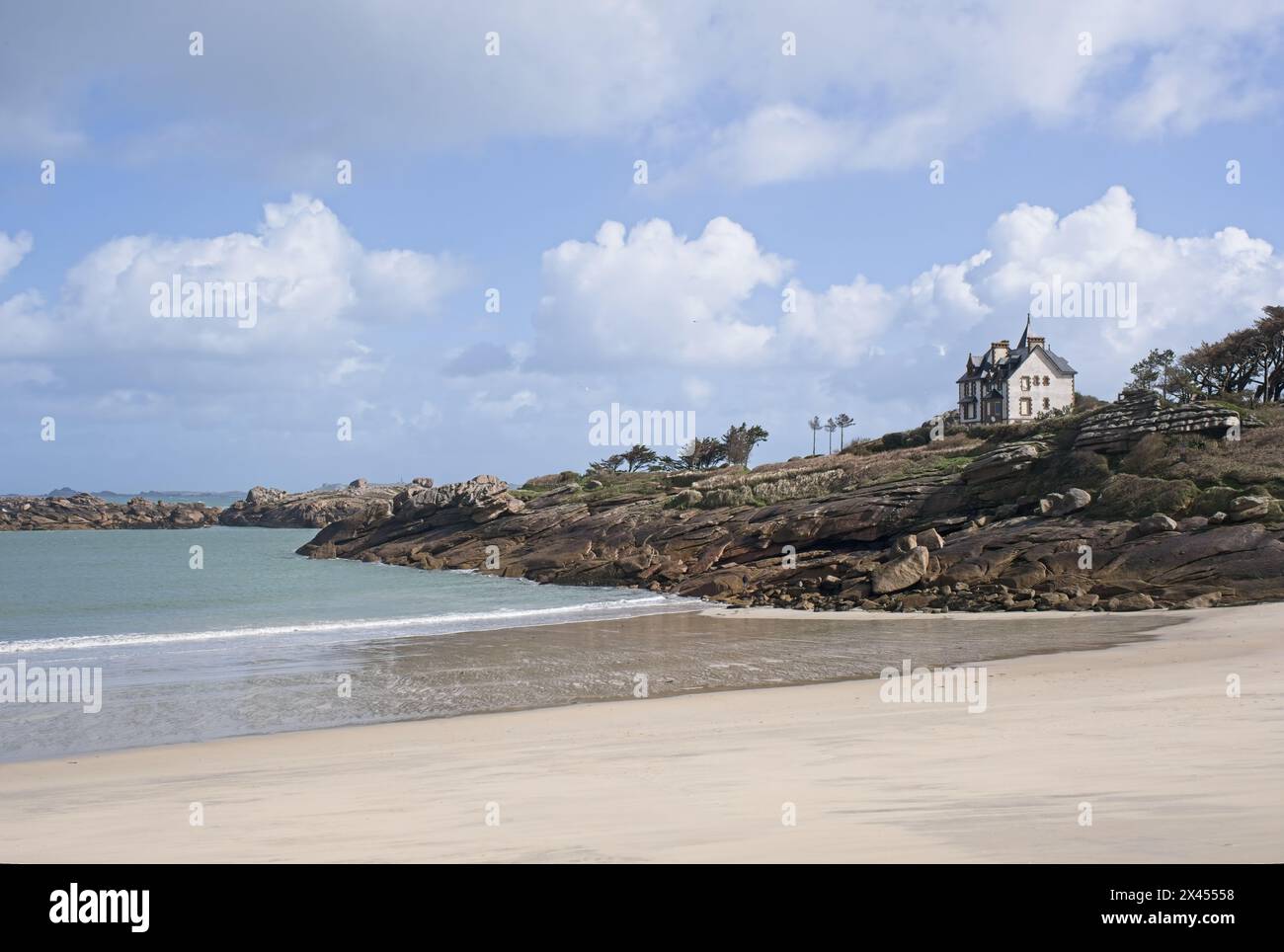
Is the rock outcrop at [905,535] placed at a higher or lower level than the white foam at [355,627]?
higher

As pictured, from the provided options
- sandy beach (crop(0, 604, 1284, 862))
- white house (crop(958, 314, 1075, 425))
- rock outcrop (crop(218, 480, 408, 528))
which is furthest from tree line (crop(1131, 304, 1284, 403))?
rock outcrop (crop(218, 480, 408, 528))

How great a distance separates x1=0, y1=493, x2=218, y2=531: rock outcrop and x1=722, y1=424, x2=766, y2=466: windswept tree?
92.0 m

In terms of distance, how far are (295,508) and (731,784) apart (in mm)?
148440

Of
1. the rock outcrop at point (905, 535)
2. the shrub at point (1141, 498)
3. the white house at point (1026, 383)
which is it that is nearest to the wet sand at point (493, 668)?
the rock outcrop at point (905, 535)

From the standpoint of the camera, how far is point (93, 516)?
149000 mm

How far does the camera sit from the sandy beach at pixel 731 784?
6738 mm

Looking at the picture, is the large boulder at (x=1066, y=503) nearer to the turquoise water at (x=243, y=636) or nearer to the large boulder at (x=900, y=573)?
the large boulder at (x=900, y=573)

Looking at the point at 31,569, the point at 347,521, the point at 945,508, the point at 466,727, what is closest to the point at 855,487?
the point at 945,508

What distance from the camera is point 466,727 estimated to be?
51.6 ft

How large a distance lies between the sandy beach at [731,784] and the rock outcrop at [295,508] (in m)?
122

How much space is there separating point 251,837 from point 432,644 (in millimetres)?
19439

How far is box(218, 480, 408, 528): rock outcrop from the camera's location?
455 feet

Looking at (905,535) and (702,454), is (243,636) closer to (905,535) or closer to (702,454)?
(905,535)

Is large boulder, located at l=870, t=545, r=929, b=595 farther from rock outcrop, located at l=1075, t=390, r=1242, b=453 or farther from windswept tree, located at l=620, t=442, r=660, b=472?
windswept tree, located at l=620, t=442, r=660, b=472
